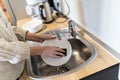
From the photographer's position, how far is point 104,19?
97 cm

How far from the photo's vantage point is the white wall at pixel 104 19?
869 millimetres

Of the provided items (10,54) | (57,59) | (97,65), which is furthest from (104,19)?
(10,54)

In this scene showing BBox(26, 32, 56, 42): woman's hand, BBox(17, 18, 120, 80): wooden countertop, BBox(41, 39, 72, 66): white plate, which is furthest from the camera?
BBox(26, 32, 56, 42): woman's hand

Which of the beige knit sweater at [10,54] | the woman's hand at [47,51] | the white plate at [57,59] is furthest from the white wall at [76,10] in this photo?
the beige knit sweater at [10,54]

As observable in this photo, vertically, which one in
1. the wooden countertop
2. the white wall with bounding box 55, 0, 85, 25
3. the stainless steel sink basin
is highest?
the white wall with bounding box 55, 0, 85, 25

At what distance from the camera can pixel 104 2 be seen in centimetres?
92

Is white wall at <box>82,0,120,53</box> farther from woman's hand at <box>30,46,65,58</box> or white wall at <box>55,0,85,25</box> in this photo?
woman's hand at <box>30,46,65,58</box>

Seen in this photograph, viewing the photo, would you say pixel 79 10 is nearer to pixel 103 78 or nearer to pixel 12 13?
pixel 103 78

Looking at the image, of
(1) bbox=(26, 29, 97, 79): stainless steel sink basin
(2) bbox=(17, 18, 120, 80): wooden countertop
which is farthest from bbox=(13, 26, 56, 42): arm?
(2) bbox=(17, 18, 120, 80): wooden countertop

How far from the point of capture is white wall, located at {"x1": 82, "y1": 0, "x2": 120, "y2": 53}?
869 mm

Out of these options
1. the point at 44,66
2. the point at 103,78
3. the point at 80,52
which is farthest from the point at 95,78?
the point at 44,66

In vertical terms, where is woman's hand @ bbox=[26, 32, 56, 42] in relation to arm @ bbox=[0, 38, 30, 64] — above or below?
below

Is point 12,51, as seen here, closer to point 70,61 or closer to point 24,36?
point 24,36

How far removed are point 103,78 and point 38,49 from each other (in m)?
0.43
